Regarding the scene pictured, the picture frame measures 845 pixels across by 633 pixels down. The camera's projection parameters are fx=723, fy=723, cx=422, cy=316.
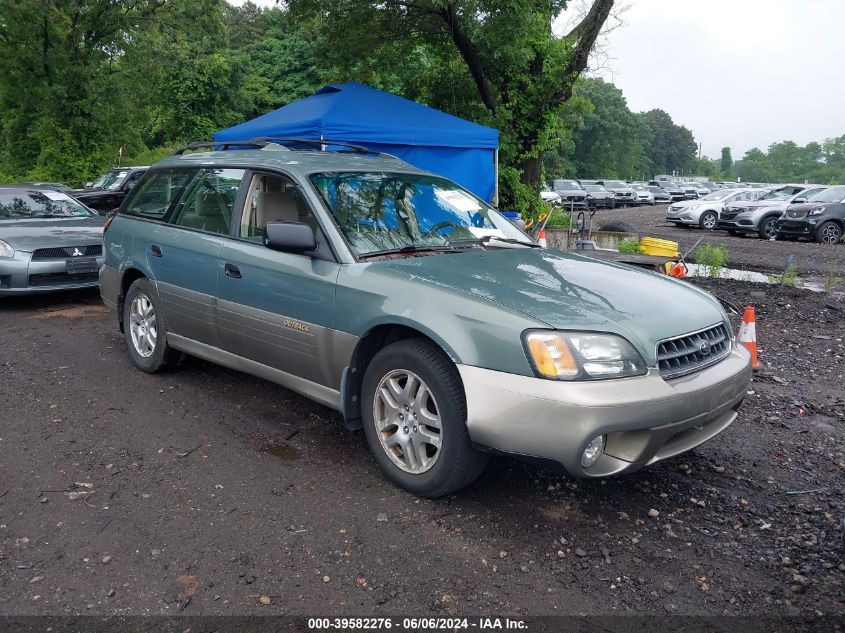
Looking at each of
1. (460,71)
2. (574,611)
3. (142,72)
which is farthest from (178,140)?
(574,611)

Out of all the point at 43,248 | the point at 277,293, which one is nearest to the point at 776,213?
the point at 43,248

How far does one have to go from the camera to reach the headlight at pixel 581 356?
10.3ft

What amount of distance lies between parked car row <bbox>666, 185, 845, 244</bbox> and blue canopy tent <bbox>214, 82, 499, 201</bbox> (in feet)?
35.4

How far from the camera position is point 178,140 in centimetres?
3806

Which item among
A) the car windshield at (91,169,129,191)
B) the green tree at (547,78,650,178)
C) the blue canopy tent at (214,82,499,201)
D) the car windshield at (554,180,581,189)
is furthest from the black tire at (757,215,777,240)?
the green tree at (547,78,650,178)

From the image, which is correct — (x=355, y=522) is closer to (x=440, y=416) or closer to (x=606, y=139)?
(x=440, y=416)

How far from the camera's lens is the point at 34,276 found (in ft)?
26.5

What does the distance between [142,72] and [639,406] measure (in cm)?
2603

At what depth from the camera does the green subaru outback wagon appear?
10.4ft

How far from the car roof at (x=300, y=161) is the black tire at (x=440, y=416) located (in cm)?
147

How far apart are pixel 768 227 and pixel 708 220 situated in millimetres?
3911

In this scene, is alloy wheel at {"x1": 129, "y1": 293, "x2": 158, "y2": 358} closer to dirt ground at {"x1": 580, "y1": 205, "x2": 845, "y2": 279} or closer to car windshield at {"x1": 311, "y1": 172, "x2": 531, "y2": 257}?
car windshield at {"x1": 311, "y1": 172, "x2": 531, "y2": 257}

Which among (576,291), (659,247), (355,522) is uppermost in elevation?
(576,291)

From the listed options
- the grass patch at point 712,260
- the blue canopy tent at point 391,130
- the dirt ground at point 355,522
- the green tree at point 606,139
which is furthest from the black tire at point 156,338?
the green tree at point 606,139
